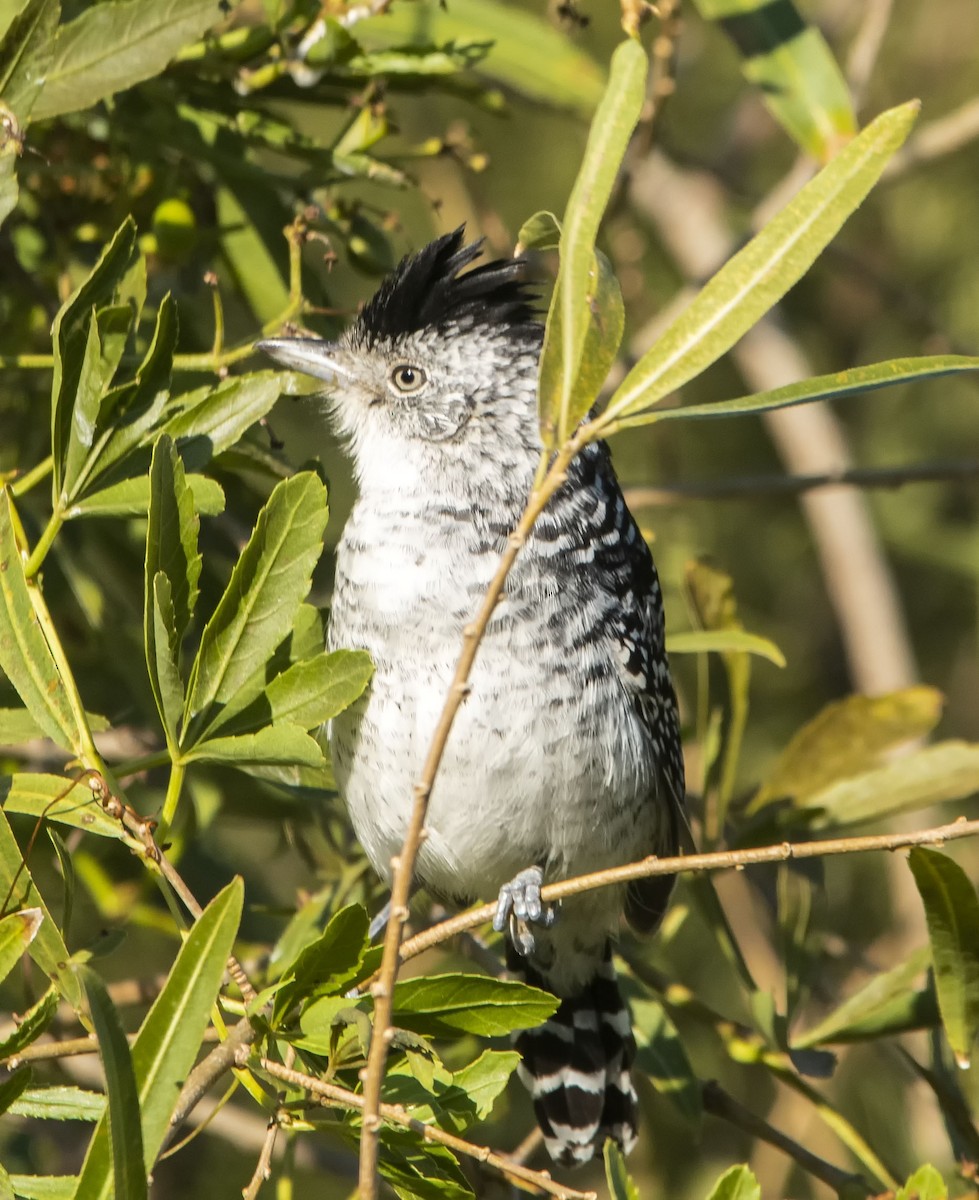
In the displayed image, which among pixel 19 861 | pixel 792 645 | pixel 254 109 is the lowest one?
pixel 19 861

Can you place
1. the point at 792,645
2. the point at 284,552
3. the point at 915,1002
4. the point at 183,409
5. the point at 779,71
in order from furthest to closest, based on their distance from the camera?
the point at 792,645 < the point at 779,71 < the point at 915,1002 < the point at 183,409 < the point at 284,552

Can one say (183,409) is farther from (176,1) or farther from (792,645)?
(792,645)

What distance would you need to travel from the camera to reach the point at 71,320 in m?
2.54

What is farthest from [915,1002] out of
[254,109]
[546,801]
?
[254,109]

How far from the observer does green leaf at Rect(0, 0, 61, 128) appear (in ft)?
8.38

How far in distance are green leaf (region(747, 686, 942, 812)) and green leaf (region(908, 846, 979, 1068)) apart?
3.42ft

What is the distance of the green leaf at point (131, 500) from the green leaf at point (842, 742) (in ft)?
5.90

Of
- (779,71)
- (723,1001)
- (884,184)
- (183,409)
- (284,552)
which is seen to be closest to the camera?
(284,552)

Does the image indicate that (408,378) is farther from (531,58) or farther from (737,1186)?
(737,1186)

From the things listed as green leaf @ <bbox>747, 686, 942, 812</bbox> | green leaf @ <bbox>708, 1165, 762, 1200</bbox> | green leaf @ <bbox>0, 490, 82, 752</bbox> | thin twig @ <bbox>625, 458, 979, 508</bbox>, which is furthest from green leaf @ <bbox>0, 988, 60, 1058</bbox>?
thin twig @ <bbox>625, 458, 979, 508</bbox>

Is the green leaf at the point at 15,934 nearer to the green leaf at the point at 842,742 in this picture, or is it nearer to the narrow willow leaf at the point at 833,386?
the narrow willow leaf at the point at 833,386

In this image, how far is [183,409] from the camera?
2652 millimetres

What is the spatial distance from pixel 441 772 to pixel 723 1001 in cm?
283

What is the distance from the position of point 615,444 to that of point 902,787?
298 centimetres
